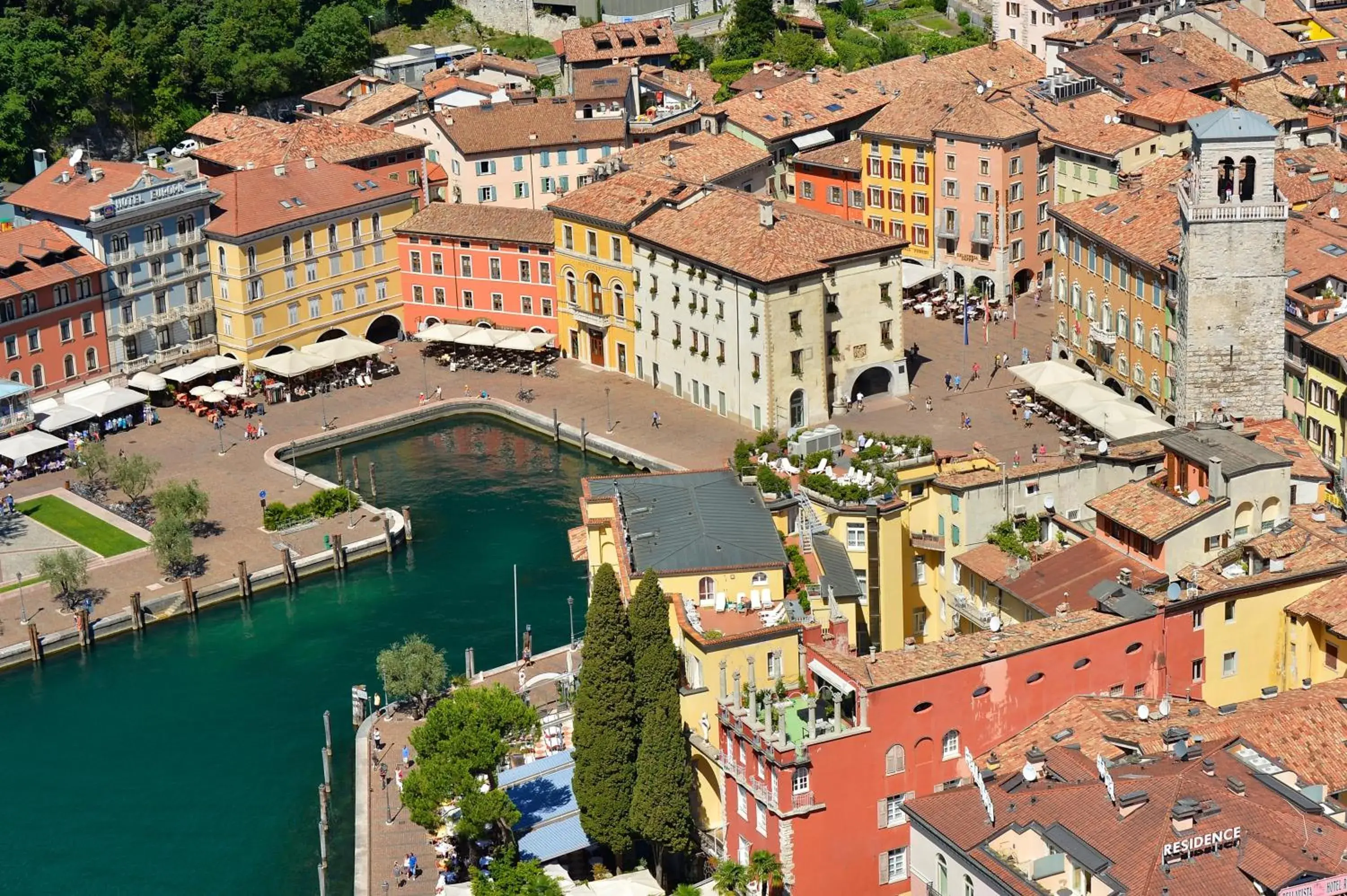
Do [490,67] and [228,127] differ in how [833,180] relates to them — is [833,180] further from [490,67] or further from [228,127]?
[228,127]

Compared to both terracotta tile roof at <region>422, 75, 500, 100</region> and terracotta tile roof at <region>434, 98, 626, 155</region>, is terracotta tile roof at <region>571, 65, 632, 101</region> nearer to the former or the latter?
terracotta tile roof at <region>434, 98, 626, 155</region>

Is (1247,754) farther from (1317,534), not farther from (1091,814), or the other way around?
(1317,534)

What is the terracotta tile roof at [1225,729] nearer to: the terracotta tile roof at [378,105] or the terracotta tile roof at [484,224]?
the terracotta tile roof at [484,224]

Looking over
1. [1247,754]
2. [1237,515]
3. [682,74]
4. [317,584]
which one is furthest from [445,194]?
[1247,754]

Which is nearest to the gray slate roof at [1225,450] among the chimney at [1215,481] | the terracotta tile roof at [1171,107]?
the chimney at [1215,481]

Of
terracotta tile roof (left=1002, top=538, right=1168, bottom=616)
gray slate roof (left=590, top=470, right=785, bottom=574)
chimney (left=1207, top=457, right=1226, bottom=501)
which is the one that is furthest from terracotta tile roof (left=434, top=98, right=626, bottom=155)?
chimney (left=1207, top=457, right=1226, bottom=501)

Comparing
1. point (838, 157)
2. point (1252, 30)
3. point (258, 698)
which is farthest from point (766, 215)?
point (1252, 30)
